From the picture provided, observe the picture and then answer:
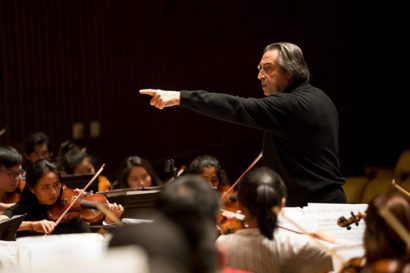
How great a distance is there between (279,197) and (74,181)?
223 cm

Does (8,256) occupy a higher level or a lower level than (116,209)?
higher

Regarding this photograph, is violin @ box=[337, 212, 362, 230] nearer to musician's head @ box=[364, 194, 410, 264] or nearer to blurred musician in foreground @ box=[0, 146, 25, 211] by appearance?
musician's head @ box=[364, 194, 410, 264]

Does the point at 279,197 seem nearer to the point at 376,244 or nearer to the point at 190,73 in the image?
the point at 376,244

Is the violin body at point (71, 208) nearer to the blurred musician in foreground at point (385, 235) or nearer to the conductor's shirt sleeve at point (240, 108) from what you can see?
the conductor's shirt sleeve at point (240, 108)

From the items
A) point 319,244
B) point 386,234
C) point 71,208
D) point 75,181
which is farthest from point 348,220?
point 75,181

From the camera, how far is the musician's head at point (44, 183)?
3.39 m

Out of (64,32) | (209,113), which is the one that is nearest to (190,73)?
(64,32)

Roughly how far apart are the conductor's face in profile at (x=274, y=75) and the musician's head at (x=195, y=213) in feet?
4.33

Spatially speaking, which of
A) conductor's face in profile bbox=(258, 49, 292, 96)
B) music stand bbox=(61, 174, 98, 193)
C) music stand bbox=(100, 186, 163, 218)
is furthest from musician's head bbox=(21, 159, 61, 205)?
conductor's face in profile bbox=(258, 49, 292, 96)

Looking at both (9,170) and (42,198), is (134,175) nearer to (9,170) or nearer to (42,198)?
(9,170)

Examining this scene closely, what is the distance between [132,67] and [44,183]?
9.59 feet

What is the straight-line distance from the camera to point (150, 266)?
1005mm

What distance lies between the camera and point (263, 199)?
1941 mm

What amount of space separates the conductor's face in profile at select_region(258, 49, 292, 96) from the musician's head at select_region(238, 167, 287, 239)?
0.75m
